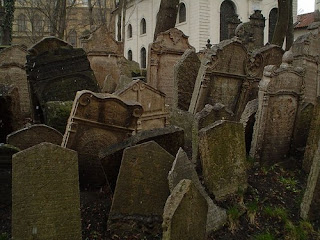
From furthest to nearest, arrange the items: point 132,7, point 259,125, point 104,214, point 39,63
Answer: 1. point 132,7
2. point 39,63
3. point 259,125
4. point 104,214

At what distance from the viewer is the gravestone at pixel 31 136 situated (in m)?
5.12

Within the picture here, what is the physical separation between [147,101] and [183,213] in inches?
168

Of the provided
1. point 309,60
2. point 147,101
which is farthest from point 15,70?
point 309,60

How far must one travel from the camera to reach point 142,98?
292 inches

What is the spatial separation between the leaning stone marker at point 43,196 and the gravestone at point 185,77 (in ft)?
17.0

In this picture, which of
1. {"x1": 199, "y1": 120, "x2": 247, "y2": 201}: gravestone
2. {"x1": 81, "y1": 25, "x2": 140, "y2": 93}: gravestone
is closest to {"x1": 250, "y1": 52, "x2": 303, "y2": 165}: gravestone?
{"x1": 199, "y1": 120, "x2": 247, "y2": 201}: gravestone

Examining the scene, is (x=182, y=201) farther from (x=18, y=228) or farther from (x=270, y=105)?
Result: (x=270, y=105)

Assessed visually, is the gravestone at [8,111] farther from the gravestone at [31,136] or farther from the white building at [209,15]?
the white building at [209,15]

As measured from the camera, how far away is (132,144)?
15.0 ft

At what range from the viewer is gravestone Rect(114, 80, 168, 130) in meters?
7.24

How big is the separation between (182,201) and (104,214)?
1383mm

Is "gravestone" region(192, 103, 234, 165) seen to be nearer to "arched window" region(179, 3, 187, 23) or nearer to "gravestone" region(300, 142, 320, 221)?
"gravestone" region(300, 142, 320, 221)

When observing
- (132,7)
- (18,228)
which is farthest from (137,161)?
(132,7)

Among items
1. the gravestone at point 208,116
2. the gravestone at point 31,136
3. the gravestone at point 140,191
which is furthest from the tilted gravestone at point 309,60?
the gravestone at point 31,136
